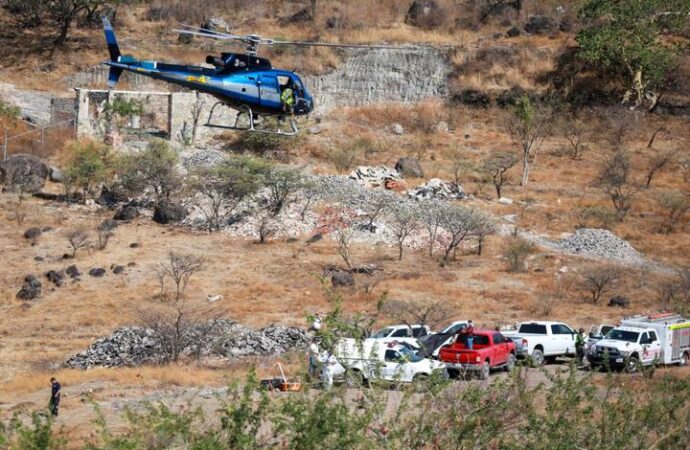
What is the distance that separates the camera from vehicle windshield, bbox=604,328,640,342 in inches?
1130

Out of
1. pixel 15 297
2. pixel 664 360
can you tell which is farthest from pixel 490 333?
pixel 15 297

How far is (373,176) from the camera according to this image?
53.8 m

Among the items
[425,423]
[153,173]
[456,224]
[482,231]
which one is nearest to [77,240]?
[153,173]

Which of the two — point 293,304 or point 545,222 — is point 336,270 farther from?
point 545,222

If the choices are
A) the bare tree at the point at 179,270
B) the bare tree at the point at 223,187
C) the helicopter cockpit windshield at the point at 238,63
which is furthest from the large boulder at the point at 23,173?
the helicopter cockpit windshield at the point at 238,63

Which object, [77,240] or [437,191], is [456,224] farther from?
[77,240]

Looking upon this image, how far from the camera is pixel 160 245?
44875 mm

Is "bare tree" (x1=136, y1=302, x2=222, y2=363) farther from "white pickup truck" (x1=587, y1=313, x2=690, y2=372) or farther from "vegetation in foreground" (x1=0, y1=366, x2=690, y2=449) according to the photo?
"vegetation in foreground" (x1=0, y1=366, x2=690, y2=449)

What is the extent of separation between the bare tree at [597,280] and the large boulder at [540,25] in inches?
1384

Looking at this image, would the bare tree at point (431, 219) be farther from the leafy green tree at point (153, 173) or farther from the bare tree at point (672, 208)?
→ the leafy green tree at point (153, 173)

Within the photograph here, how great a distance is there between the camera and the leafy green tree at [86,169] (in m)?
50.1

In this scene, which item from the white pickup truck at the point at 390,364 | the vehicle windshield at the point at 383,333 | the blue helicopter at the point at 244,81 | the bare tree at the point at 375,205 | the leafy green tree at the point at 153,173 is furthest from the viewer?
the leafy green tree at the point at 153,173

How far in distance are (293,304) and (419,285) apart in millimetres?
4791

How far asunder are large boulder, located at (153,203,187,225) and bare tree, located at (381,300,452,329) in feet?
48.9
